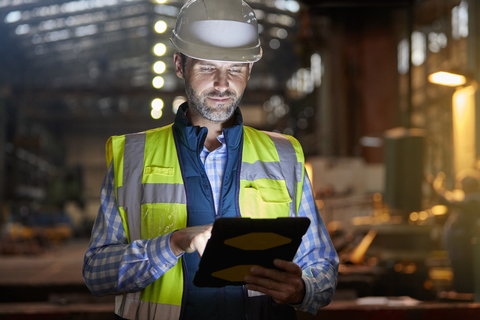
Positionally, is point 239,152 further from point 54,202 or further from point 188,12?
point 54,202

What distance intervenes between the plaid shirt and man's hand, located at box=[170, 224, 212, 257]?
0.03 metres

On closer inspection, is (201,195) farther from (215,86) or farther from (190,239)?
(215,86)

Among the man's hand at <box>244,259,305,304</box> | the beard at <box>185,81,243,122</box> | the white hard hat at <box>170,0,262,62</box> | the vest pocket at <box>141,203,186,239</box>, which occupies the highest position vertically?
the white hard hat at <box>170,0,262,62</box>

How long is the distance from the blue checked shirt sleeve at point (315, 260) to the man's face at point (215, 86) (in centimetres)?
40

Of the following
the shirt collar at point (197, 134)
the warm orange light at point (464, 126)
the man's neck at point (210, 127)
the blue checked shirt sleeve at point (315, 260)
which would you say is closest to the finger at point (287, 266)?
the blue checked shirt sleeve at point (315, 260)

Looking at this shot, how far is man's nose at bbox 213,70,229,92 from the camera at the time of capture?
179 cm

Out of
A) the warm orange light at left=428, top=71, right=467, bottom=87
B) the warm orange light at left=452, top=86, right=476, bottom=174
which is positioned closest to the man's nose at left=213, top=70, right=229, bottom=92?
the warm orange light at left=428, top=71, right=467, bottom=87

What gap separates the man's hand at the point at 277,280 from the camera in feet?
4.80

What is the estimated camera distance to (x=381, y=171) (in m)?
12.0

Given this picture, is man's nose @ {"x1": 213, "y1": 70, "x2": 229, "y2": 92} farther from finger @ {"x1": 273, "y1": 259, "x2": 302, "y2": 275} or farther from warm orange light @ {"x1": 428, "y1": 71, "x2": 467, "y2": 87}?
warm orange light @ {"x1": 428, "y1": 71, "x2": 467, "y2": 87}

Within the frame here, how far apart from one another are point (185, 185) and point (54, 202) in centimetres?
2764

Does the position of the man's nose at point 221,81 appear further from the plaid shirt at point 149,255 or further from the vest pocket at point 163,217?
the vest pocket at point 163,217

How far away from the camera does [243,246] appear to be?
55.0 inches

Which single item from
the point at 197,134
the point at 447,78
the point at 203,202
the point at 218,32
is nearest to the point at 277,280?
the point at 203,202
